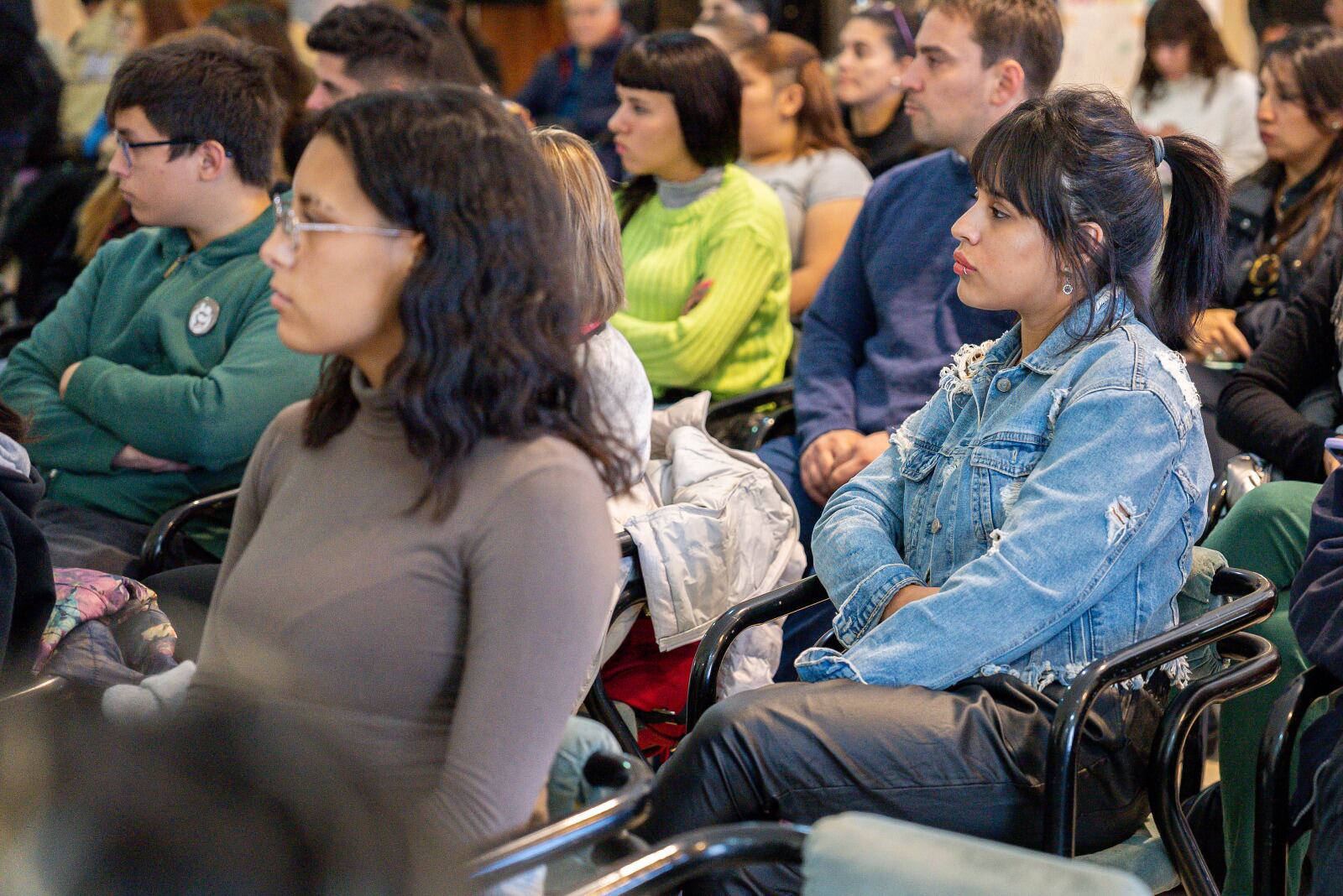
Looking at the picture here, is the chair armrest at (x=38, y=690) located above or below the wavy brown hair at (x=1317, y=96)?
below

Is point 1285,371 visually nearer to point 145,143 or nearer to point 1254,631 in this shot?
point 1254,631

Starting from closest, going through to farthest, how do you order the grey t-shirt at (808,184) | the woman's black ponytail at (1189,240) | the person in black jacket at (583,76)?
the woman's black ponytail at (1189,240), the grey t-shirt at (808,184), the person in black jacket at (583,76)

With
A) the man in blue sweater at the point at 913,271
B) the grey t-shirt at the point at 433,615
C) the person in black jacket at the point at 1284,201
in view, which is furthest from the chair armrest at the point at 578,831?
the person in black jacket at the point at 1284,201

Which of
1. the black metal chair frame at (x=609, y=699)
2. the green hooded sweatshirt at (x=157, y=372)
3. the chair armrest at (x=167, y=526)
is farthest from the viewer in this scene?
the green hooded sweatshirt at (x=157, y=372)

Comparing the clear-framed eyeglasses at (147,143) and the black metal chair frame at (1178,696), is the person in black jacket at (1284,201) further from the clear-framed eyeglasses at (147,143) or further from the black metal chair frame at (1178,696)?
the clear-framed eyeglasses at (147,143)

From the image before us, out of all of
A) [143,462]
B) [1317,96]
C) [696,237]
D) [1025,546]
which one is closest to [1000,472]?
[1025,546]

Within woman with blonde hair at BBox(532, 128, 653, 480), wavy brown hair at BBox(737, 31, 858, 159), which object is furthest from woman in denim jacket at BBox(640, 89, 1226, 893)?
wavy brown hair at BBox(737, 31, 858, 159)

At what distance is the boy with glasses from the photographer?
250cm

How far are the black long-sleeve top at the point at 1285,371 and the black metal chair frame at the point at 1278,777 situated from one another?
32.5 inches

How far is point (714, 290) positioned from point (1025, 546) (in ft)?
4.69

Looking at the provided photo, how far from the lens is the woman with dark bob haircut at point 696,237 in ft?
9.88

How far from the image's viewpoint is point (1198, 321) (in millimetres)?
1981

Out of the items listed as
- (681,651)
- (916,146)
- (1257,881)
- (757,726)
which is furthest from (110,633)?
(916,146)

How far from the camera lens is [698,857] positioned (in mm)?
1192
